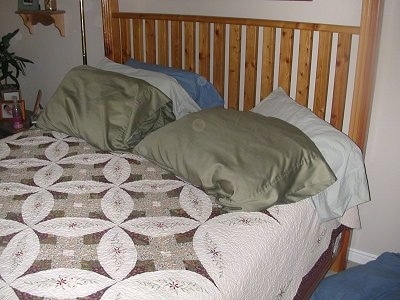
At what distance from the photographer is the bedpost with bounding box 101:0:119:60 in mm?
2516

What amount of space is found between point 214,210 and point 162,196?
0.19 metres

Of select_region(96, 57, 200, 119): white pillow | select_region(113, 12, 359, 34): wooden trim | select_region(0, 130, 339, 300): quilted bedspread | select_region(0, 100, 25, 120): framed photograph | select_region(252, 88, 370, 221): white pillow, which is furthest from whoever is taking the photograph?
select_region(0, 100, 25, 120): framed photograph

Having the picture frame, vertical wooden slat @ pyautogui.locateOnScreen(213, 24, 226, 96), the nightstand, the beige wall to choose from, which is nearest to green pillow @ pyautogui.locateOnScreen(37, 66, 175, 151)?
vertical wooden slat @ pyautogui.locateOnScreen(213, 24, 226, 96)

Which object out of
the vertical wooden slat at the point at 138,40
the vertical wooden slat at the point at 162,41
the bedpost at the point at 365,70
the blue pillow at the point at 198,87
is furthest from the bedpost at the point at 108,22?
the bedpost at the point at 365,70

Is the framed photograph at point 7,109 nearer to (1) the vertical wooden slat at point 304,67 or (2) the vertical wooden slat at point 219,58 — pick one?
(2) the vertical wooden slat at point 219,58

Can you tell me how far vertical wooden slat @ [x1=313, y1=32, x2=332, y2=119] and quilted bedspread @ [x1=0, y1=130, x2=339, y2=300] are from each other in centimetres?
52

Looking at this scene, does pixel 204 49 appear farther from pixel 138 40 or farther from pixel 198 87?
pixel 138 40

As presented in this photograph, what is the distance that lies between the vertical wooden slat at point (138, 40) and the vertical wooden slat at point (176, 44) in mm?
231

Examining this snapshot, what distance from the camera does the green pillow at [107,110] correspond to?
187cm

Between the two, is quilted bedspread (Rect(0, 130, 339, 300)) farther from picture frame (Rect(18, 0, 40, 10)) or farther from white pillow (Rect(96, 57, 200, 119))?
picture frame (Rect(18, 0, 40, 10))

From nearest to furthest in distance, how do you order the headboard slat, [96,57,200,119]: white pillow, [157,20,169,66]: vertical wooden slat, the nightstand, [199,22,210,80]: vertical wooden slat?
[96,57,200,119]: white pillow → [199,22,210,80]: vertical wooden slat → [157,20,169,66]: vertical wooden slat → the headboard slat → the nightstand

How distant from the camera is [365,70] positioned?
1791 millimetres

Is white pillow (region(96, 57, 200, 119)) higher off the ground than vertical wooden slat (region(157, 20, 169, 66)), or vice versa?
vertical wooden slat (region(157, 20, 169, 66))

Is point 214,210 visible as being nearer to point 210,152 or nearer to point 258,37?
point 210,152
